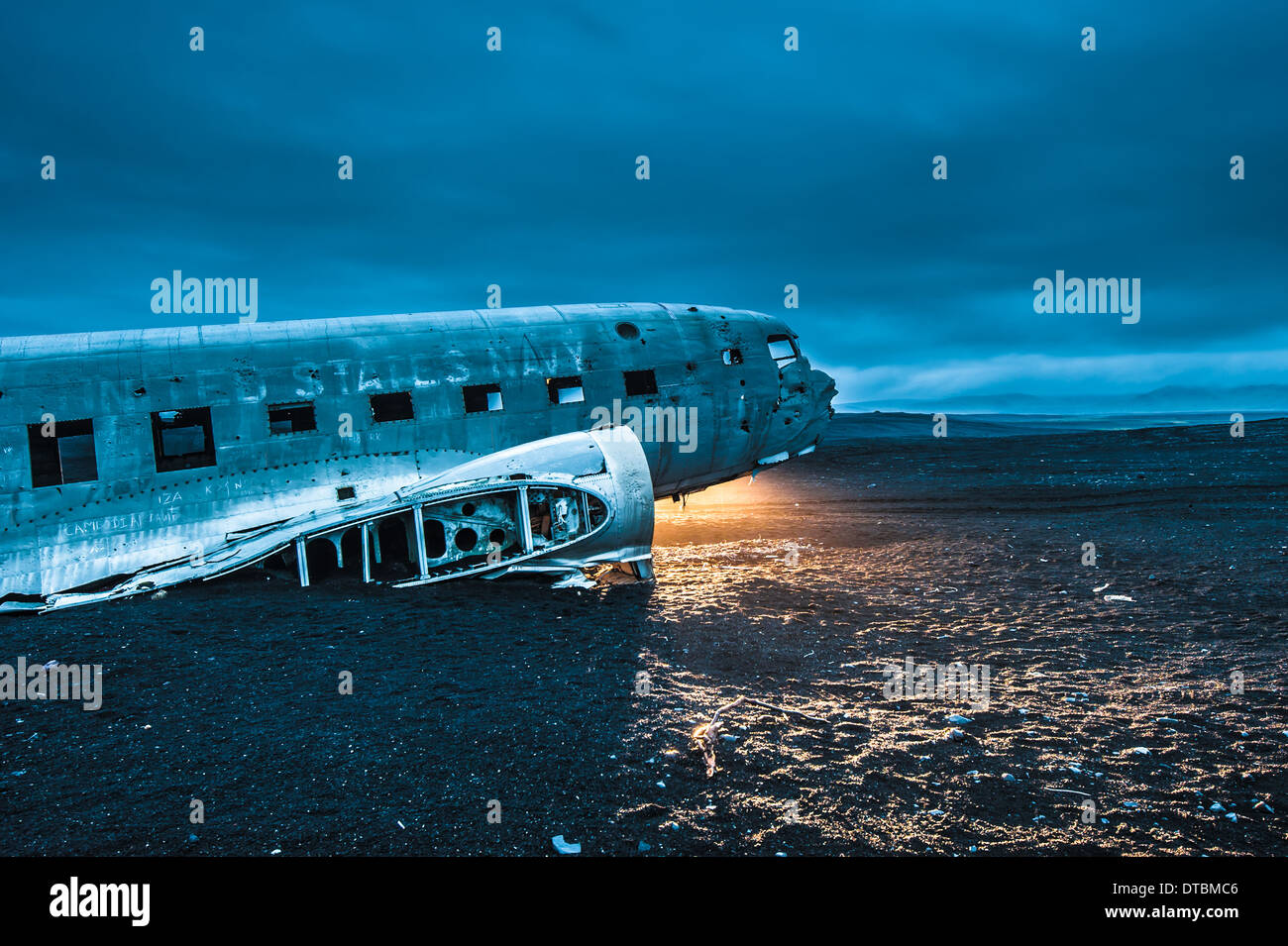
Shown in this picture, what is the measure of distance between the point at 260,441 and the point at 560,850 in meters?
11.4

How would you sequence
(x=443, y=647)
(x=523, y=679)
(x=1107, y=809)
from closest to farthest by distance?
(x=1107, y=809), (x=523, y=679), (x=443, y=647)

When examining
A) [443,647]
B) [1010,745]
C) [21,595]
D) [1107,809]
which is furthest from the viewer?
[21,595]

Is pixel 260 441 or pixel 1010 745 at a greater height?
pixel 260 441

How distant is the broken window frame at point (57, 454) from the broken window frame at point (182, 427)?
3.37 feet

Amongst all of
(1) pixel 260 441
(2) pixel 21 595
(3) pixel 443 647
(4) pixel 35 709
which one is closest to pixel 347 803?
(3) pixel 443 647

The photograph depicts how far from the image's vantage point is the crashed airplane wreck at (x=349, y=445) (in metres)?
12.3

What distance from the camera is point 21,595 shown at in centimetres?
1217

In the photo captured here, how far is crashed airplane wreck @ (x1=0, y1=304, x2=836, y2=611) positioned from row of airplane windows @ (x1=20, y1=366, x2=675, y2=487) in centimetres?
4

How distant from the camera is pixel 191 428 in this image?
556 inches

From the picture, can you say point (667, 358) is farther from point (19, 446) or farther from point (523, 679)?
point (19, 446)

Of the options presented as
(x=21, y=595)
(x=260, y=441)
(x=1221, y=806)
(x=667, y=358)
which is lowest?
(x=1221, y=806)
